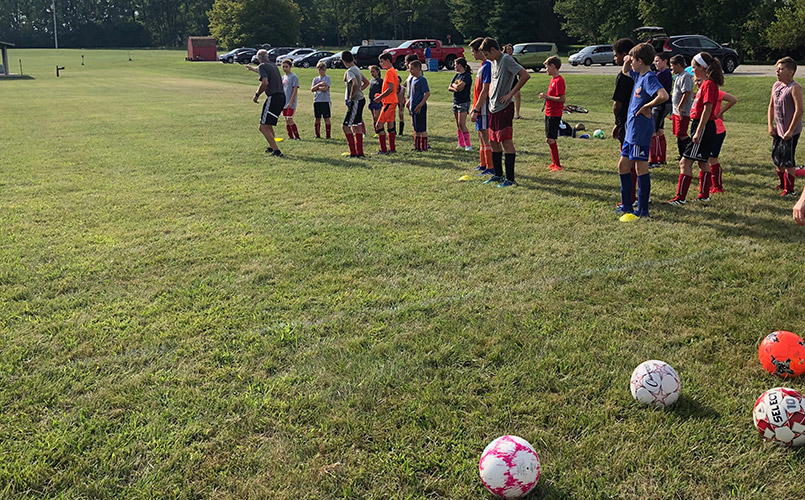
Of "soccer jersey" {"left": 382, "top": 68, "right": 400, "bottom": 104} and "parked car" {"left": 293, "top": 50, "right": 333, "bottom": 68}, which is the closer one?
"soccer jersey" {"left": 382, "top": 68, "right": 400, "bottom": 104}

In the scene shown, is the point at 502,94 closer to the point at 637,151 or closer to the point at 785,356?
the point at 637,151

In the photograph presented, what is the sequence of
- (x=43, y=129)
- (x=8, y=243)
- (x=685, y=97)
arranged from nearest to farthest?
(x=8, y=243), (x=685, y=97), (x=43, y=129)

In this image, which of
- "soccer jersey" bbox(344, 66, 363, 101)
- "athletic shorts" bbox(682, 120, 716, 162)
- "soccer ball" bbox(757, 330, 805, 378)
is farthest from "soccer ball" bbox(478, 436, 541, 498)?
"soccer jersey" bbox(344, 66, 363, 101)

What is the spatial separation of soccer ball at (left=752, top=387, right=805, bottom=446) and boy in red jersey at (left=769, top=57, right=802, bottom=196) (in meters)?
5.39

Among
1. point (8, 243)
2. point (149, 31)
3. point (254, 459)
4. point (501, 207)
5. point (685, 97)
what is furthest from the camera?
point (149, 31)

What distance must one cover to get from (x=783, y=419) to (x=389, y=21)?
9713 cm

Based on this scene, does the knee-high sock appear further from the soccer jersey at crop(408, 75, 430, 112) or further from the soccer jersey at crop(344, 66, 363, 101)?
the soccer jersey at crop(344, 66, 363, 101)

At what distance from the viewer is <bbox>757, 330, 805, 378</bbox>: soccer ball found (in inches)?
133

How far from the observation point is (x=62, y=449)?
2881mm

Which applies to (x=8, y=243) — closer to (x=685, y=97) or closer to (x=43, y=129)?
(x=685, y=97)

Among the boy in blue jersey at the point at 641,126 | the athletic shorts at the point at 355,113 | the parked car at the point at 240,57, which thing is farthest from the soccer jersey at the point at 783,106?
the parked car at the point at 240,57

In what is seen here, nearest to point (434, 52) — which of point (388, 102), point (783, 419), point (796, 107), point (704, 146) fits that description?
point (388, 102)

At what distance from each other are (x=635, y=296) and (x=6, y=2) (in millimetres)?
140172

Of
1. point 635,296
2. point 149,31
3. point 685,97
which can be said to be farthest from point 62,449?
point 149,31
